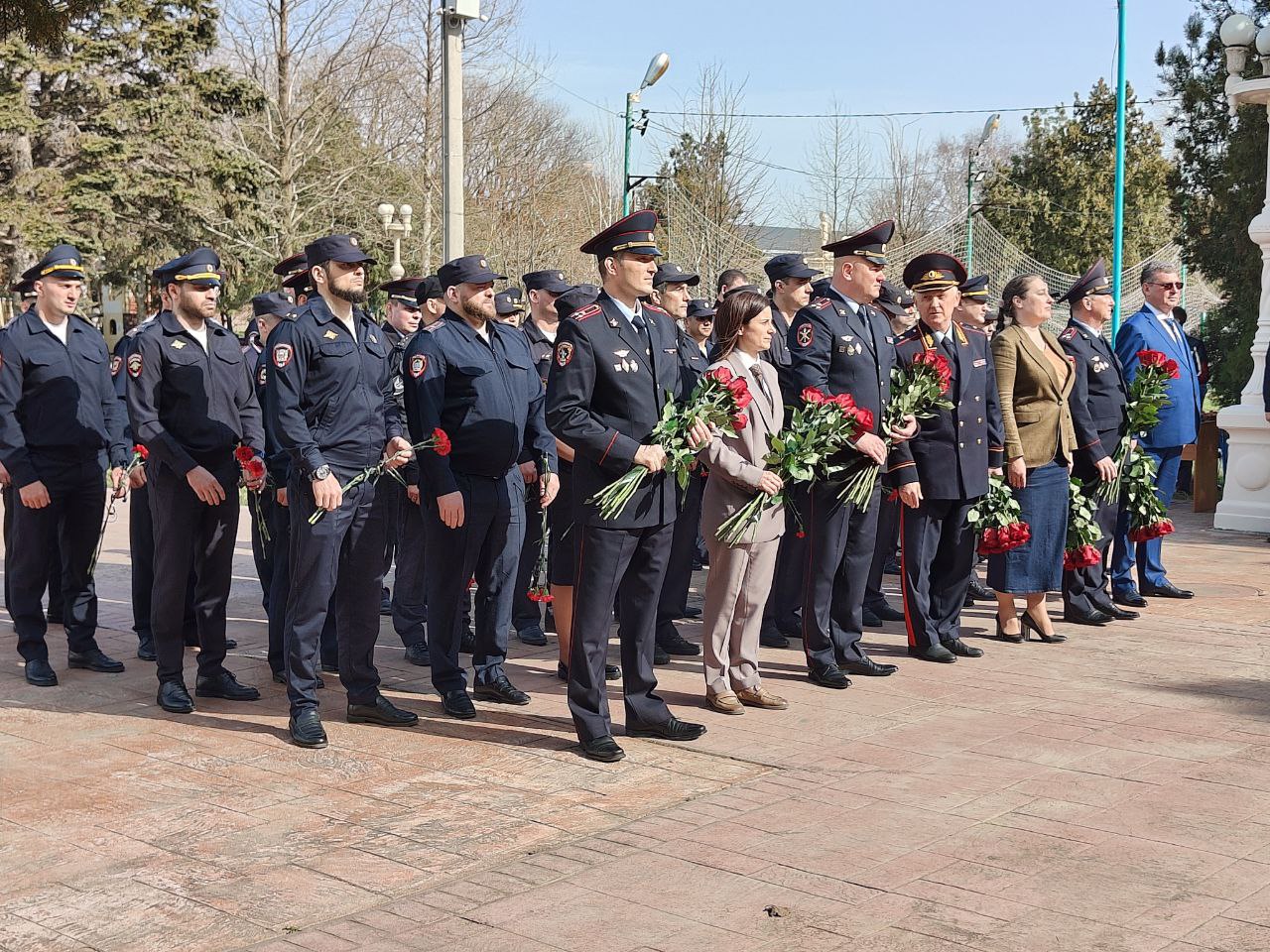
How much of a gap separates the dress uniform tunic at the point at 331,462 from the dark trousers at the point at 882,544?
3.48m

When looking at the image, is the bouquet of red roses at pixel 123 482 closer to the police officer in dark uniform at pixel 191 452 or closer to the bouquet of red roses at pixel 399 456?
the police officer in dark uniform at pixel 191 452

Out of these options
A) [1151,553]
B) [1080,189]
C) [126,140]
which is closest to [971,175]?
[1080,189]

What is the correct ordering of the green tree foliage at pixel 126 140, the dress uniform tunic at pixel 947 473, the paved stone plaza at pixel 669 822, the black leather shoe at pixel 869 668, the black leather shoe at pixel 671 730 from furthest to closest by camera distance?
the green tree foliage at pixel 126 140 < the dress uniform tunic at pixel 947 473 < the black leather shoe at pixel 869 668 < the black leather shoe at pixel 671 730 < the paved stone plaza at pixel 669 822

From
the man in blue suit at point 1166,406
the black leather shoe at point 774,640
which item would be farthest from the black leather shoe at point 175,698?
the man in blue suit at point 1166,406

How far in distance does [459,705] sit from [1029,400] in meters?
3.90

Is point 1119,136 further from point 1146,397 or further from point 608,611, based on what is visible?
point 608,611

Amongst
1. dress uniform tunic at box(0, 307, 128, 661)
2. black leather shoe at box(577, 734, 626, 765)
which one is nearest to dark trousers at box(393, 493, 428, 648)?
dress uniform tunic at box(0, 307, 128, 661)

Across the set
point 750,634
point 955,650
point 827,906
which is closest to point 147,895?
point 827,906

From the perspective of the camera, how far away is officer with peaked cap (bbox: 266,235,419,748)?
6.51m

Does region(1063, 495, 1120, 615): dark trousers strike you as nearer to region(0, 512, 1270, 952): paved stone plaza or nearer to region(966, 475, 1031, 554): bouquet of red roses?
region(966, 475, 1031, 554): bouquet of red roses

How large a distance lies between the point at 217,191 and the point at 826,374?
2950cm

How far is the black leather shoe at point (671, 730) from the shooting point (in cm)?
652

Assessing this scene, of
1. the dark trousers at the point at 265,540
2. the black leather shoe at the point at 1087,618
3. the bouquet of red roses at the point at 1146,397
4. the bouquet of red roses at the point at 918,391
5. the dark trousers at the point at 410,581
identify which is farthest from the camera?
the bouquet of red roses at the point at 1146,397

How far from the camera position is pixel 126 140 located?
33.1 m
